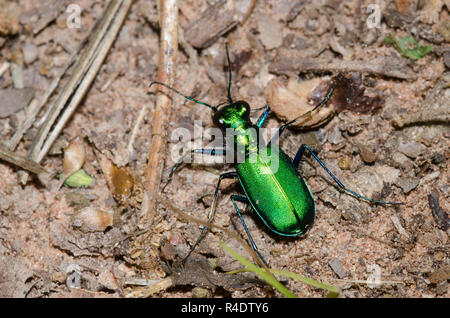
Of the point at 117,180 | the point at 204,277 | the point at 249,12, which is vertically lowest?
the point at 204,277

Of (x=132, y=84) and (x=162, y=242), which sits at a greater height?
(x=132, y=84)

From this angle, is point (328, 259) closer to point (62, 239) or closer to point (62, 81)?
point (62, 239)

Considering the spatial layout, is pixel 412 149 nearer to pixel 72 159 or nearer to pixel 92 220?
pixel 92 220

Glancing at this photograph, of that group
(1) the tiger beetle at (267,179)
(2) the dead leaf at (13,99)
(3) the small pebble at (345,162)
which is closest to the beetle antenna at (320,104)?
(1) the tiger beetle at (267,179)

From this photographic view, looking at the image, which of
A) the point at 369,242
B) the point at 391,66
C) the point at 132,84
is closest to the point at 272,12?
the point at 391,66

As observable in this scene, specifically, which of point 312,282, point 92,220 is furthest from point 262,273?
point 92,220

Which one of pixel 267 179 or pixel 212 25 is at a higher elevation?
pixel 212 25

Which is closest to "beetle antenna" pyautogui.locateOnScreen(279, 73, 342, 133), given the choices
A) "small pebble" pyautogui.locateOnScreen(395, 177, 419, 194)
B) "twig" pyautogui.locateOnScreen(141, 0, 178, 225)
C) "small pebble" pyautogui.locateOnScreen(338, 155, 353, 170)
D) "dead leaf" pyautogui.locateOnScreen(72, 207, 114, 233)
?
"small pebble" pyautogui.locateOnScreen(338, 155, 353, 170)

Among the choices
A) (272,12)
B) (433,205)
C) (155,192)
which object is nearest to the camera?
(433,205)
